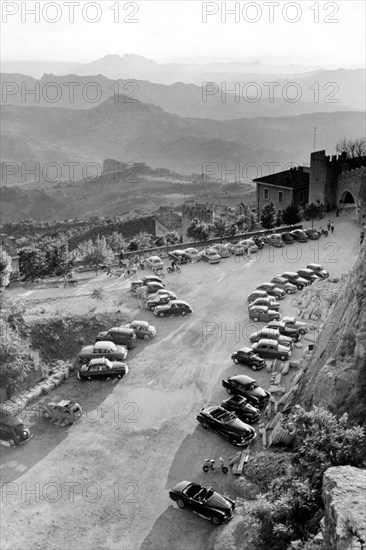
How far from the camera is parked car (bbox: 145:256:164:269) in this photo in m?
46.5

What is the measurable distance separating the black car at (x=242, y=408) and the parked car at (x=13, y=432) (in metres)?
8.94

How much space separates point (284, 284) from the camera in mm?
41500

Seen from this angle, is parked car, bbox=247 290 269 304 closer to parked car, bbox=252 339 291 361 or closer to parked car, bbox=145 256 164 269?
parked car, bbox=252 339 291 361

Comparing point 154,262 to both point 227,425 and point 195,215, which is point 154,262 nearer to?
point 227,425

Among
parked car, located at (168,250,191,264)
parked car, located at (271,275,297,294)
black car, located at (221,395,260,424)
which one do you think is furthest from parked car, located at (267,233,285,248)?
black car, located at (221,395,260,424)

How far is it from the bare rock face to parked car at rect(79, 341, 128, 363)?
64.0 ft

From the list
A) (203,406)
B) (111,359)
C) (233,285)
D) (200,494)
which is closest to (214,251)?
(233,285)

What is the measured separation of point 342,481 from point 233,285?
3027 cm

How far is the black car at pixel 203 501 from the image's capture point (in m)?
20.3

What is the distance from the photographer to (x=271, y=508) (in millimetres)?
17234

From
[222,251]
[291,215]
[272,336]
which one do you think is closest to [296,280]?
[222,251]

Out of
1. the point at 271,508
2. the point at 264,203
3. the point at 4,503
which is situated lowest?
the point at 4,503

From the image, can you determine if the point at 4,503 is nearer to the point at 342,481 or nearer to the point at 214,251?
the point at 342,481

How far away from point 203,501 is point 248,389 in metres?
7.96
